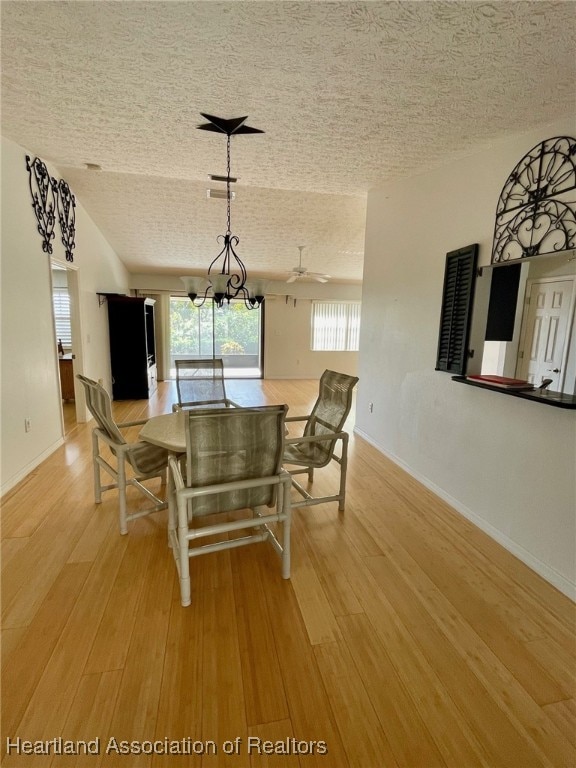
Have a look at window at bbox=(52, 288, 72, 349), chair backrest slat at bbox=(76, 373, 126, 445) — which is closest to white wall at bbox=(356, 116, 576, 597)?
chair backrest slat at bbox=(76, 373, 126, 445)

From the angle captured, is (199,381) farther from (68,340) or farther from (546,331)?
(68,340)

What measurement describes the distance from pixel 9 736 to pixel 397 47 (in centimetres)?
294

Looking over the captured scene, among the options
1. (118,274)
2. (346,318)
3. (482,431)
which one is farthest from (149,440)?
(346,318)

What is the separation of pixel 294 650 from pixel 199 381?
7.41 ft

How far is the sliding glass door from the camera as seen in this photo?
8508mm

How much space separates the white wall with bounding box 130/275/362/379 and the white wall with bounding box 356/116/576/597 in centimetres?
436

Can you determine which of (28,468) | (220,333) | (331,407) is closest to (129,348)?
(28,468)

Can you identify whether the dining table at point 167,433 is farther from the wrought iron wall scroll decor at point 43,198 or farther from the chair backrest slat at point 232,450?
the wrought iron wall scroll decor at point 43,198

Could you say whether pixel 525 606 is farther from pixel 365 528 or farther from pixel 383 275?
pixel 383 275

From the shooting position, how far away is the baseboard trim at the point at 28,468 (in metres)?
2.59

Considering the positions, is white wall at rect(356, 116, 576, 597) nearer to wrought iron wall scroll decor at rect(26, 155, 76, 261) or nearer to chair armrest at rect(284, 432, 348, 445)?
chair armrest at rect(284, 432, 348, 445)

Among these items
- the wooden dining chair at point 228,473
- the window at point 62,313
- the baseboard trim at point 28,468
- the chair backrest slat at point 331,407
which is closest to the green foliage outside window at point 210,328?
the window at point 62,313

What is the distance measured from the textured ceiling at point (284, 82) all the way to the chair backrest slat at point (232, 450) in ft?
5.22

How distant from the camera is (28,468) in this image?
2916 mm
